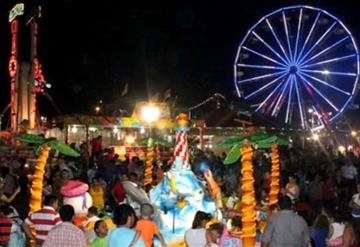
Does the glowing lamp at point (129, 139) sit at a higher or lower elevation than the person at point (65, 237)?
higher

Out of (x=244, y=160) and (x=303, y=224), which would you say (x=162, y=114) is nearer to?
(x=244, y=160)

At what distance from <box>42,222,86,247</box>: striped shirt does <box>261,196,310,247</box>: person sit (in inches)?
98.8

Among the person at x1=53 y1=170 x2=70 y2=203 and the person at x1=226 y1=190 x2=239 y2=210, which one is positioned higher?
the person at x1=53 y1=170 x2=70 y2=203

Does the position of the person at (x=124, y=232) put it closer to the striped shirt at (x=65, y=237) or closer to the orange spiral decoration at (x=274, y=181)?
the striped shirt at (x=65, y=237)

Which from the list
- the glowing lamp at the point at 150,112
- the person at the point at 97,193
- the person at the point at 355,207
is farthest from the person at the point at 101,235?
the glowing lamp at the point at 150,112

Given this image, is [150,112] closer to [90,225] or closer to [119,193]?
[119,193]

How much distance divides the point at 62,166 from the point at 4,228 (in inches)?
312

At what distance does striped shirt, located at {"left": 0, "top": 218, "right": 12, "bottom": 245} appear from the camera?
8469 mm

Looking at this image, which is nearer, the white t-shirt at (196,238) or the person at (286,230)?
the person at (286,230)

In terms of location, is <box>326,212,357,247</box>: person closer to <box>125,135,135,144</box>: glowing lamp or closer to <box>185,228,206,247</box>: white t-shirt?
<box>185,228,206,247</box>: white t-shirt

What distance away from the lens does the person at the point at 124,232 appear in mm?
6051

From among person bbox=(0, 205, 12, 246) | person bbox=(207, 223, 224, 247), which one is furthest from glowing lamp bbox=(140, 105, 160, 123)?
person bbox=(207, 223, 224, 247)

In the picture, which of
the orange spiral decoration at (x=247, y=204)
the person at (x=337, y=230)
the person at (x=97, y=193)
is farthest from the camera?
the person at (x=97, y=193)

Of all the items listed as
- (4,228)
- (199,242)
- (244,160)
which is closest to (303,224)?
(199,242)
